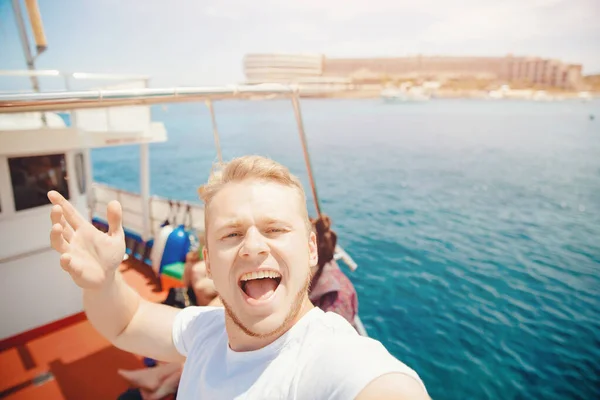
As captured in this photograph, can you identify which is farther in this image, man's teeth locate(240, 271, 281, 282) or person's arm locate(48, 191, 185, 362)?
person's arm locate(48, 191, 185, 362)

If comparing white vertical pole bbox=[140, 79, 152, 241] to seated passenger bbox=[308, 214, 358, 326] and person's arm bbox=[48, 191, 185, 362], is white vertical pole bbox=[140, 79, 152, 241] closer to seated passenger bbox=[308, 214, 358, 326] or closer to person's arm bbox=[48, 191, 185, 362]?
seated passenger bbox=[308, 214, 358, 326]

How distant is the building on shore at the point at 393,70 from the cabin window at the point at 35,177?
451ft

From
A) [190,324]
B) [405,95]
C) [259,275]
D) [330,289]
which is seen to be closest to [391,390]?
[259,275]

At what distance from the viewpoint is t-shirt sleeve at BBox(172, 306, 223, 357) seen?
1711 mm

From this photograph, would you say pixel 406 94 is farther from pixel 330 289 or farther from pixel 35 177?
pixel 330 289

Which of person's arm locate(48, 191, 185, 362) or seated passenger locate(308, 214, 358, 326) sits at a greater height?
person's arm locate(48, 191, 185, 362)

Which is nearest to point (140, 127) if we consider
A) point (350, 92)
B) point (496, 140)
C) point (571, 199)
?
point (571, 199)

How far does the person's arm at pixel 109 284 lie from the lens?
146cm

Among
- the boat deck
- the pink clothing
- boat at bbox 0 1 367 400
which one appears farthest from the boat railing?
the pink clothing

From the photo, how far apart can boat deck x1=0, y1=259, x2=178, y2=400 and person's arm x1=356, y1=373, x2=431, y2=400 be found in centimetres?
425

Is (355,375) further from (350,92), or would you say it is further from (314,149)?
(350,92)

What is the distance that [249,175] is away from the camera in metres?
1.46

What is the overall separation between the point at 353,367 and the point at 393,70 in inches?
6754

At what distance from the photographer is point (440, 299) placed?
32.9 feet
